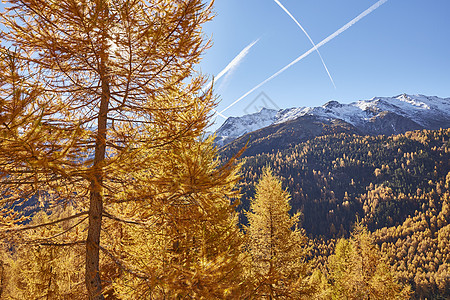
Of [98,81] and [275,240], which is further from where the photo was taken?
[275,240]

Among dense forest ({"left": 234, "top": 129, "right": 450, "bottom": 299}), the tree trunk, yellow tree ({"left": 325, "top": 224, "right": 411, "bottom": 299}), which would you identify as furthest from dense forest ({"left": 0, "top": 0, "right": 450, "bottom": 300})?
dense forest ({"left": 234, "top": 129, "right": 450, "bottom": 299})

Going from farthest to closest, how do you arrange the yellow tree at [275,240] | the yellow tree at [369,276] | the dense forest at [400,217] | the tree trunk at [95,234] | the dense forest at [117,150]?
the dense forest at [400,217] < the yellow tree at [369,276] < the yellow tree at [275,240] < the tree trunk at [95,234] < the dense forest at [117,150]

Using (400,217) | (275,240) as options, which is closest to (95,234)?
(275,240)

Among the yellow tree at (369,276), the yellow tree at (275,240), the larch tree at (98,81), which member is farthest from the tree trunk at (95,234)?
the yellow tree at (369,276)

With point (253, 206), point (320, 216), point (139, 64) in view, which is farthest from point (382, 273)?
point (320, 216)

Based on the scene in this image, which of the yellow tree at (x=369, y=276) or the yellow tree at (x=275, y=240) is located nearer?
the yellow tree at (x=275, y=240)

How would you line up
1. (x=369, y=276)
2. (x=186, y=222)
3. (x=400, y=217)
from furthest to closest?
(x=400, y=217), (x=369, y=276), (x=186, y=222)

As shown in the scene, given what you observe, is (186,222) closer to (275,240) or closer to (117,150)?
(117,150)

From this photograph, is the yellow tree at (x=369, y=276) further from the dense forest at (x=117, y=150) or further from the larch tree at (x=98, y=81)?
the larch tree at (x=98, y=81)

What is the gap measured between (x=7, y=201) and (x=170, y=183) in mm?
2447

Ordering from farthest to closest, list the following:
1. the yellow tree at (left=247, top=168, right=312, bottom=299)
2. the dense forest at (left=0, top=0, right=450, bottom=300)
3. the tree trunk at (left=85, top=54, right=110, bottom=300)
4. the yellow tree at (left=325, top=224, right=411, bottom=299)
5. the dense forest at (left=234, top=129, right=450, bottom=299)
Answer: the dense forest at (left=234, top=129, right=450, bottom=299) → the yellow tree at (left=325, top=224, right=411, bottom=299) → the yellow tree at (left=247, top=168, right=312, bottom=299) → the tree trunk at (left=85, top=54, right=110, bottom=300) → the dense forest at (left=0, top=0, right=450, bottom=300)

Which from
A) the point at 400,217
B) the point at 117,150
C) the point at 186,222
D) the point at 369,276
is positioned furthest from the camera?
the point at 400,217

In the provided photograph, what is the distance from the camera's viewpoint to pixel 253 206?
36.1 feet

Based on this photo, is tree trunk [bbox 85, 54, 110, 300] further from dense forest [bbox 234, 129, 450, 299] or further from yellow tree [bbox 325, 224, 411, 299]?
dense forest [bbox 234, 129, 450, 299]
